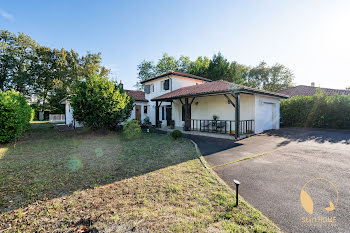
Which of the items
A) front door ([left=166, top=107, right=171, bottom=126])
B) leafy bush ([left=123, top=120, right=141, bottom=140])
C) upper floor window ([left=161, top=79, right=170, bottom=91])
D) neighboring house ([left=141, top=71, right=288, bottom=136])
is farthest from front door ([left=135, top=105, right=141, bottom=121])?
leafy bush ([left=123, top=120, right=141, bottom=140])

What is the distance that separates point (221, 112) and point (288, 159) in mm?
7262

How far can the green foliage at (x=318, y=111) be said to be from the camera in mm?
12266

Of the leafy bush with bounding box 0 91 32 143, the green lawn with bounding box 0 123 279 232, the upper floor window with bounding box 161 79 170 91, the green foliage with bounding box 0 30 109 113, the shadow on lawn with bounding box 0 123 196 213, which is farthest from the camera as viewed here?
the green foliage with bounding box 0 30 109 113

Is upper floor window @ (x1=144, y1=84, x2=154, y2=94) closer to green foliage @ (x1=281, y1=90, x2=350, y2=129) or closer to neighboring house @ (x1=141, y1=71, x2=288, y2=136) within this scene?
neighboring house @ (x1=141, y1=71, x2=288, y2=136)

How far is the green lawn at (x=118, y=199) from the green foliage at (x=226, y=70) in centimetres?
2425

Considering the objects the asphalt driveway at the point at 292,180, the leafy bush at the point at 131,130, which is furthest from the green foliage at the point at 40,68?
the asphalt driveway at the point at 292,180

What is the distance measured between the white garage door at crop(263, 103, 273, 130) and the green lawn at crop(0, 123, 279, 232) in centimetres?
916

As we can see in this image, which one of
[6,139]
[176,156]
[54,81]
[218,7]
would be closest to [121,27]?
[218,7]

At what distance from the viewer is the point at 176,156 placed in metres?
6.11

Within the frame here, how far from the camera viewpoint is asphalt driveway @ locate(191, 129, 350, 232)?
2496 millimetres

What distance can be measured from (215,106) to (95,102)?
9.19 metres

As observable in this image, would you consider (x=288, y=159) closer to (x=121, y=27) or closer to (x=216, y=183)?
(x=216, y=183)

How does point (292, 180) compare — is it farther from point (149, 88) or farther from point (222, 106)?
point (149, 88)

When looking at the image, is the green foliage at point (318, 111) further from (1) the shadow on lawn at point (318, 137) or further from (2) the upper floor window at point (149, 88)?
(2) the upper floor window at point (149, 88)
